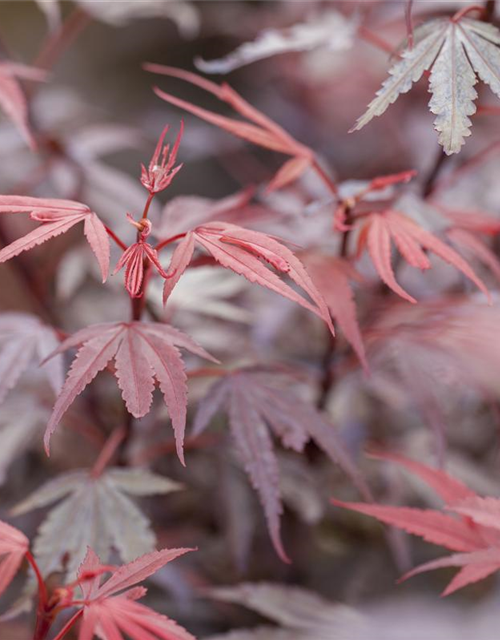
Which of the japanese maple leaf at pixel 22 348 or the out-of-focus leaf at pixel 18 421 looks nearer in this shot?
the japanese maple leaf at pixel 22 348

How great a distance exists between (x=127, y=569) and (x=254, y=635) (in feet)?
1.03

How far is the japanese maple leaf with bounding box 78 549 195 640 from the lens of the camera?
1.63ft

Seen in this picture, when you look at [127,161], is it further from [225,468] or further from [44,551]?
[44,551]

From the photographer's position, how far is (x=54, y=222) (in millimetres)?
567

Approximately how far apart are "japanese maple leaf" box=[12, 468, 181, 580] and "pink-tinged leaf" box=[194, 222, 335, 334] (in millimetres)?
265

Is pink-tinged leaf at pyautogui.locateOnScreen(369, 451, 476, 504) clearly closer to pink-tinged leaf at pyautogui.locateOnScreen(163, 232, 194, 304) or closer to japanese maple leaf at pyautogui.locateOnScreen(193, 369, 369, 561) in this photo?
japanese maple leaf at pyautogui.locateOnScreen(193, 369, 369, 561)

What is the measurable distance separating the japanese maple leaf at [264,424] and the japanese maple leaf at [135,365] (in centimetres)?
11

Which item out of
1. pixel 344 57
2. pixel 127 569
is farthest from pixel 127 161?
pixel 127 569

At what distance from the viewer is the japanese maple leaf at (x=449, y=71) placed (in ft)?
1.80

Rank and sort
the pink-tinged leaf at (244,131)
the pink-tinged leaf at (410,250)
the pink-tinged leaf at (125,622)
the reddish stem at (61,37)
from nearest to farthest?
1. the pink-tinged leaf at (125,622)
2. the pink-tinged leaf at (410,250)
3. the pink-tinged leaf at (244,131)
4. the reddish stem at (61,37)

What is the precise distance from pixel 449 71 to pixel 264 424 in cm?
36

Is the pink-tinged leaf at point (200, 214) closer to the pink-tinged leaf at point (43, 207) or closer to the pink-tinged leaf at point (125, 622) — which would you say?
the pink-tinged leaf at point (43, 207)

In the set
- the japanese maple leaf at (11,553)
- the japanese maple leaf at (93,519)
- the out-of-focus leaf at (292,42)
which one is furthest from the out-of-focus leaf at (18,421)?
the out-of-focus leaf at (292,42)

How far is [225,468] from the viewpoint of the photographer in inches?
36.1
